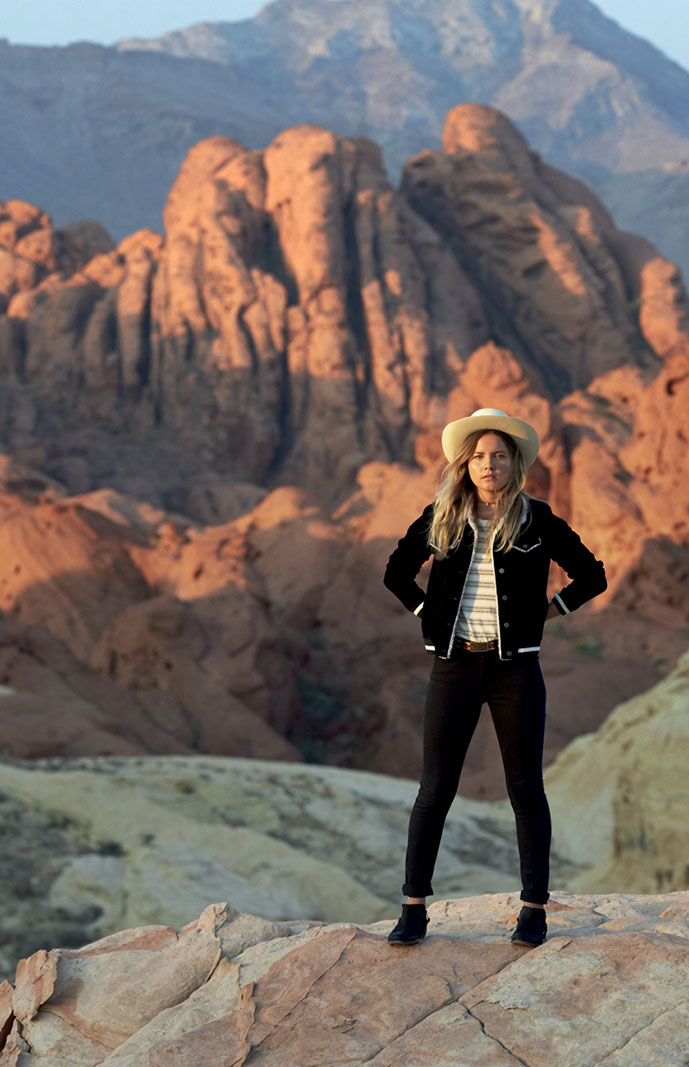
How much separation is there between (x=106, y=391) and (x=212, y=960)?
38.4m

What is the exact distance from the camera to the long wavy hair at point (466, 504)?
11.4ft

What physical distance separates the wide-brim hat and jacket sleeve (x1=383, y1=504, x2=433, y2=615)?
256mm

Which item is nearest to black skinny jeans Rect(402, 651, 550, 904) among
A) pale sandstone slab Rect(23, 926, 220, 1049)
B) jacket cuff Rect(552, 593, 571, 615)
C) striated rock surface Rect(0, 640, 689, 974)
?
jacket cuff Rect(552, 593, 571, 615)

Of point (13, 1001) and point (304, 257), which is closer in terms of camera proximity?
point (13, 1001)

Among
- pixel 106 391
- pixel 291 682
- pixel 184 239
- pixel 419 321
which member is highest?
pixel 419 321

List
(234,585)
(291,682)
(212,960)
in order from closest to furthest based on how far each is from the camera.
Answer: (212,960), (291,682), (234,585)

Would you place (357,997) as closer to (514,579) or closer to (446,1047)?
(446,1047)

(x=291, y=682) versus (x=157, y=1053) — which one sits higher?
(x=157, y=1053)

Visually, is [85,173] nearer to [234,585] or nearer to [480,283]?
[480,283]

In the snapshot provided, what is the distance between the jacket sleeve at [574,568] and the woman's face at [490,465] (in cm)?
23

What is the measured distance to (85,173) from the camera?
9144 cm

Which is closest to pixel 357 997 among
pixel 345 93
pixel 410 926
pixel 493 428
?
pixel 410 926

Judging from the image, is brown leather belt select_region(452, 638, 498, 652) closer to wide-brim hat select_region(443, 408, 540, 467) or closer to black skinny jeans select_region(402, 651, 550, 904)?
black skinny jeans select_region(402, 651, 550, 904)

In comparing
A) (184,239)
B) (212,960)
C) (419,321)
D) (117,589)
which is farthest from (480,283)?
(212,960)
